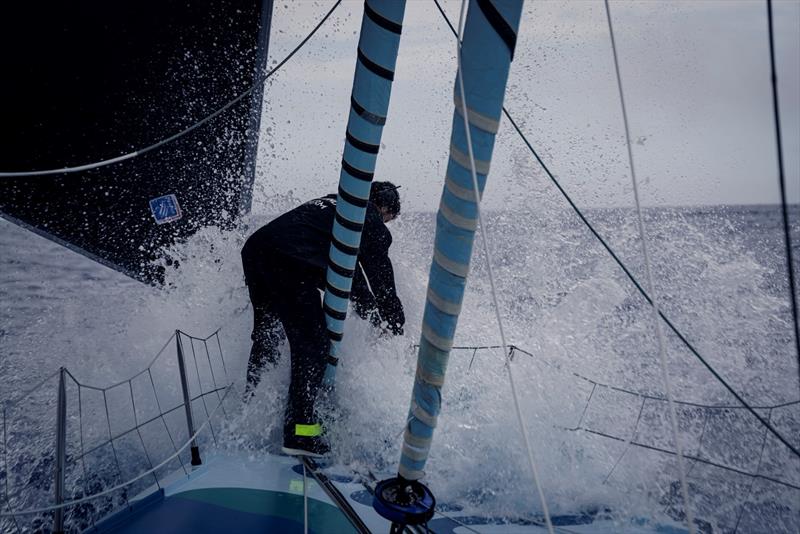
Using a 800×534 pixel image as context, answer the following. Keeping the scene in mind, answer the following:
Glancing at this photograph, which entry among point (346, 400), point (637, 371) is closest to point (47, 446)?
point (346, 400)

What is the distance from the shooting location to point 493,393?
2.55m

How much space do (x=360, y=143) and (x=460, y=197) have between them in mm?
861

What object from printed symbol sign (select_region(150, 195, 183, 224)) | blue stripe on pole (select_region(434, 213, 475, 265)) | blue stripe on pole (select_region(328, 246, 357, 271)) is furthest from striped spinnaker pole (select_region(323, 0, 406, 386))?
printed symbol sign (select_region(150, 195, 183, 224))

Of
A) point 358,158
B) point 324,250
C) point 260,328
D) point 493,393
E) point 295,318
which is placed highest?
point 358,158

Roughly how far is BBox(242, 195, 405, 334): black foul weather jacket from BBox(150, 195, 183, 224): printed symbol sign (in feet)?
8.66

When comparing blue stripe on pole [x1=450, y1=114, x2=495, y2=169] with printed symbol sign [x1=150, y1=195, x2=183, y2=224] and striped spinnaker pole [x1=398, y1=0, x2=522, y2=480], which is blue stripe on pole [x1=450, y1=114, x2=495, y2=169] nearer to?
striped spinnaker pole [x1=398, y1=0, x2=522, y2=480]

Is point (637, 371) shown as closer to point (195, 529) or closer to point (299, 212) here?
point (299, 212)

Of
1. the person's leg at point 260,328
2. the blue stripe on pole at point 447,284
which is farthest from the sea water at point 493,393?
the blue stripe on pole at point 447,284

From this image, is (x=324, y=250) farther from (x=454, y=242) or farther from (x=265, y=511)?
(x=454, y=242)

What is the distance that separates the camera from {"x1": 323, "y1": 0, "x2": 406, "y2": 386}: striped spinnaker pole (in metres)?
1.49

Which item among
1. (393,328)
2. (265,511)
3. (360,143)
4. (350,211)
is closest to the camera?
(265,511)

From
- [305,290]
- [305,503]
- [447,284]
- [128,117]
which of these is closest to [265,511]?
[305,503]

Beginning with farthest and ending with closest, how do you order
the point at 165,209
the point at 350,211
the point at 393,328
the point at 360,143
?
the point at 165,209
the point at 393,328
the point at 350,211
the point at 360,143

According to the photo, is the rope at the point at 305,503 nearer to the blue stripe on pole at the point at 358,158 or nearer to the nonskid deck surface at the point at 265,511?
the nonskid deck surface at the point at 265,511
